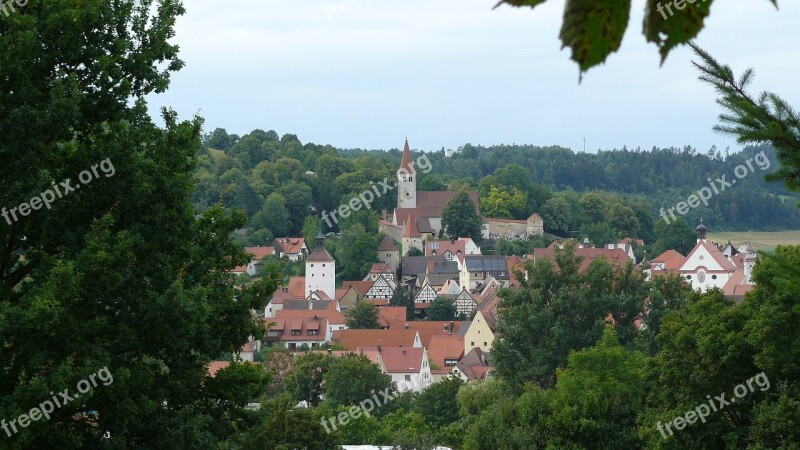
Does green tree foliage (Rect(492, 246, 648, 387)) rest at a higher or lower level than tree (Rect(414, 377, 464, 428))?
higher

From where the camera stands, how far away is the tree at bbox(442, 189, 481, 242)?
124 m

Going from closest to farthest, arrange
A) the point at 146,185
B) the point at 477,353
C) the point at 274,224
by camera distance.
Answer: the point at 146,185, the point at 477,353, the point at 274,224

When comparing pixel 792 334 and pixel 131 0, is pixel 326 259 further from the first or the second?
pixel 131 0

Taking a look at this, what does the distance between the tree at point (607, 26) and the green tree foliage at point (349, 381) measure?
48097mm

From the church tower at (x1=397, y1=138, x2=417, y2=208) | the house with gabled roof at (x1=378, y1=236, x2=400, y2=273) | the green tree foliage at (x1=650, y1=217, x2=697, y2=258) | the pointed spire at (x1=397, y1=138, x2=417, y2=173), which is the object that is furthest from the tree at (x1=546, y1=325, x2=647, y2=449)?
the pointed spire at (x1=397, y1=138, x2=417, y2=173)

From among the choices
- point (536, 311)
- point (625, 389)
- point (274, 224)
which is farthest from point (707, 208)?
point (625, 389)

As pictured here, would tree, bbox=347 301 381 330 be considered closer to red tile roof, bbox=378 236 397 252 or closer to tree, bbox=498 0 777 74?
red tile roof, bbox=378 236 397 252

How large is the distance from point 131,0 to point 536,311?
35.8 metres

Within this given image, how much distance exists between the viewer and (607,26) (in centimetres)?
128

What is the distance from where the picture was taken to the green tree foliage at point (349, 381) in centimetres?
4978

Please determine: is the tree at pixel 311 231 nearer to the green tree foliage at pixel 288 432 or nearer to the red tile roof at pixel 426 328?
the red tile roof at pixel 426 328

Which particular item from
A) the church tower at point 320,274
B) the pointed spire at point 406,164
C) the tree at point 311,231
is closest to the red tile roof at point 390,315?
the church tower at point 320,274

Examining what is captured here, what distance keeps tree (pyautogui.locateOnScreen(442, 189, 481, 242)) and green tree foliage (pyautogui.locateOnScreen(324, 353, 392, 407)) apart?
72682mm

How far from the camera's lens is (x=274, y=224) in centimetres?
12812
